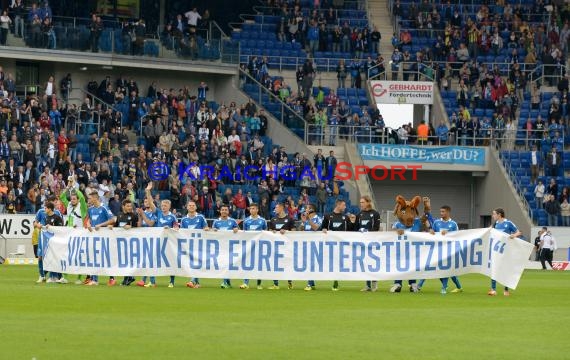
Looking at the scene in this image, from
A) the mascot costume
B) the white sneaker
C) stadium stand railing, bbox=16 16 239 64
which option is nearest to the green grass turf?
the white sneaker

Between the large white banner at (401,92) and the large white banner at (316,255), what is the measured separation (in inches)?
1129

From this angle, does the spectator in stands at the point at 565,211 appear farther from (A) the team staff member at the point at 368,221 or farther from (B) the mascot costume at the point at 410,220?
(A) the team staff member at the point at 368,221

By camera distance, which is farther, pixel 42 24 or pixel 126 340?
pixel 42 24

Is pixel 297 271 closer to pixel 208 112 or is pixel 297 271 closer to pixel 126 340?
pixel 126 340

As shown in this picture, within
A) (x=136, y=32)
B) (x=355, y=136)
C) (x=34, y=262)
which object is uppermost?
(x=136, y=32)

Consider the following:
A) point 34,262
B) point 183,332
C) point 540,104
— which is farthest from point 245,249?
point 540,104

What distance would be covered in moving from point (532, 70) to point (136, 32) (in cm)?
1709

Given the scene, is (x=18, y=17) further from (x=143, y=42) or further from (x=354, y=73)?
(x=354, y=73)

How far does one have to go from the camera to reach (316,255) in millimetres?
26344

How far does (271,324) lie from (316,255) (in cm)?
829

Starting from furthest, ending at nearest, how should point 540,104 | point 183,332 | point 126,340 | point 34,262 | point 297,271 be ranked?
point 540,104 → point 34,262 → point 297,271 → point 183,332 → point 126,340

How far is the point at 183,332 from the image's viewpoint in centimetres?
1672

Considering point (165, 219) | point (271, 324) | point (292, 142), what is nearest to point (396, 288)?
point (165, 219)

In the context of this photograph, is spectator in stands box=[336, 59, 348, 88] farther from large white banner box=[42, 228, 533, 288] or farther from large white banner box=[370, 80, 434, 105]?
large white banner box=[42, 228, 533, 288]
